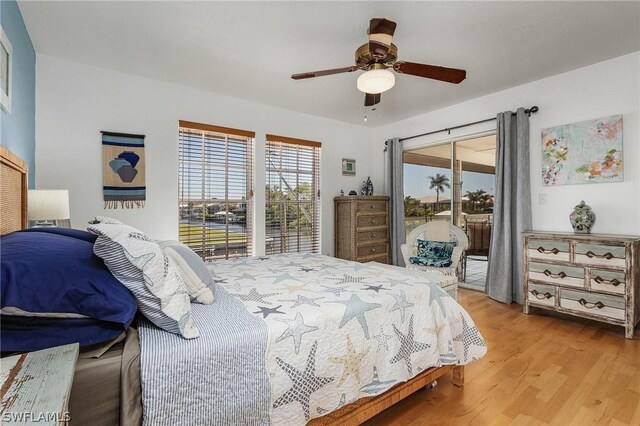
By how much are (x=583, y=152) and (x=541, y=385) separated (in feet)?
8.22

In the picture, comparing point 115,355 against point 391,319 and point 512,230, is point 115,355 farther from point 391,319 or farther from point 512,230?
point 512,230

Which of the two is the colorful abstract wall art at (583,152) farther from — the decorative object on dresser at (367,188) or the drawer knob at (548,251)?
the decorative object on dresser at (367,188)

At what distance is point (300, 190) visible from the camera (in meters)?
4.73

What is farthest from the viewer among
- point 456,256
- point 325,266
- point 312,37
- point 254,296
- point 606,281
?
point 456,256

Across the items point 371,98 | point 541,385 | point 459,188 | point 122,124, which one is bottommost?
point 541,385

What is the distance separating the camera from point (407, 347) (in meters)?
1.63

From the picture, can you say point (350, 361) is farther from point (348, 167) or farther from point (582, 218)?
point (348, 167)

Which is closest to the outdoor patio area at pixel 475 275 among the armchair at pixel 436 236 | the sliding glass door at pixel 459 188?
the sliding glass door at pixel 459 188

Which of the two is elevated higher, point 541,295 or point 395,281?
point 395,281

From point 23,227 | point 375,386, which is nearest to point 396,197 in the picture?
point 375,386

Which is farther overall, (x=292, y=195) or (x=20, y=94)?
(x=292, y=195)

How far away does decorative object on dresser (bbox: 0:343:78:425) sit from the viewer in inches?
23.2

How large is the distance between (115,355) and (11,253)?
1.48 ft

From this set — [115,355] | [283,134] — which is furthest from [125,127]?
[115,355]
